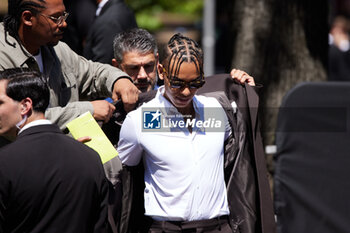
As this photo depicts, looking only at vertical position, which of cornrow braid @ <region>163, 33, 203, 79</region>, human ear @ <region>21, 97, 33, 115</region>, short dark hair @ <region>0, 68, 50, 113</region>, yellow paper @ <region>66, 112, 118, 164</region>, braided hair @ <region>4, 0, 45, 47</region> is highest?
braided hair @ <region>4, 0, 45, 47</region>

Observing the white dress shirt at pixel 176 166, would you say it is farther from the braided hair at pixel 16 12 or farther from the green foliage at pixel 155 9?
the green foliage at pixel 155 9

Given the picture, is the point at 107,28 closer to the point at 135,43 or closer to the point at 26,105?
the point at 135,43

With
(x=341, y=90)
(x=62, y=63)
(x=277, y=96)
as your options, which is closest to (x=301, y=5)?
(x=277, y=96)

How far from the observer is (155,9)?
14.4 metres

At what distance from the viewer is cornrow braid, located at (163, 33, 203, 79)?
3.80 metres

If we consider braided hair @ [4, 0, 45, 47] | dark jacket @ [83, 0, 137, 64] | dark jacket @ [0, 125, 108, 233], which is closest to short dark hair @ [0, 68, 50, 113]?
dark jacket @ [0, 125, 108, 233]

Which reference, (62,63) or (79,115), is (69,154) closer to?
(79,115)

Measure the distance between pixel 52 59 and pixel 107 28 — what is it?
66.3 inches

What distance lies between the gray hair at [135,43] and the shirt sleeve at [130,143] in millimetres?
944

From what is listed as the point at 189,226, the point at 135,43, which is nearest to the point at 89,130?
the point at 189,226

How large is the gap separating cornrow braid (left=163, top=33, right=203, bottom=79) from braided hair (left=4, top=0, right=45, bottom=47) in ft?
2.69

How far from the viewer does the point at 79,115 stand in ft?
12.8

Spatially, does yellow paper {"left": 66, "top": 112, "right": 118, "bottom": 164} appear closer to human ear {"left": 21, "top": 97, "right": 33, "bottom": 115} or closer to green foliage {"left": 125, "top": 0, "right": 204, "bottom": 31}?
human ear {"left": 21, "top": 97, "right": 33, "bottom": 115}

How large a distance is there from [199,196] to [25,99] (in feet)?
3.60
